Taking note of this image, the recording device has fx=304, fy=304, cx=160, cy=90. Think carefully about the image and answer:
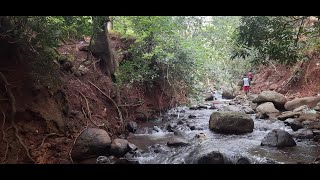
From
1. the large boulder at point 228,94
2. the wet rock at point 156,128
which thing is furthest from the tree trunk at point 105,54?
the large boulder at point 228,94

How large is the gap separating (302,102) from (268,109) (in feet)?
2.74

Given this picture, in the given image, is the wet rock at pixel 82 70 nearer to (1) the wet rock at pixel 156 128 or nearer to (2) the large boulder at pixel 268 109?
(1) the wet rock at pixel 156 128

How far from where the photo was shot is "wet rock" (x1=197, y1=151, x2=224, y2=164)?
467 cm

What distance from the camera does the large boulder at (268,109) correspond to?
7719 mm

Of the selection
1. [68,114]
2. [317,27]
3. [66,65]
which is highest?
[317,27]

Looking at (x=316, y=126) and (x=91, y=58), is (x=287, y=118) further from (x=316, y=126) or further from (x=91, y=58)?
(x=91, y=58)

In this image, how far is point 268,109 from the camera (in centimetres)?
789

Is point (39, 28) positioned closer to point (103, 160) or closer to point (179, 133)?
point (103, 160)

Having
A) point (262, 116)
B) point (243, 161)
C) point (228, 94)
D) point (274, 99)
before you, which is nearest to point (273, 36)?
point (243, 161)

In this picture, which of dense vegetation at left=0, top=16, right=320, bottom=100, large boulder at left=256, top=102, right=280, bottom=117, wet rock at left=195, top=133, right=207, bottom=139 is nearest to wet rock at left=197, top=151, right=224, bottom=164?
wet rock at left=195, top=133, right=207, bottom=139

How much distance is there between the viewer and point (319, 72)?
28.0 feet

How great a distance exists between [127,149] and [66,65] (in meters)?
2.12
